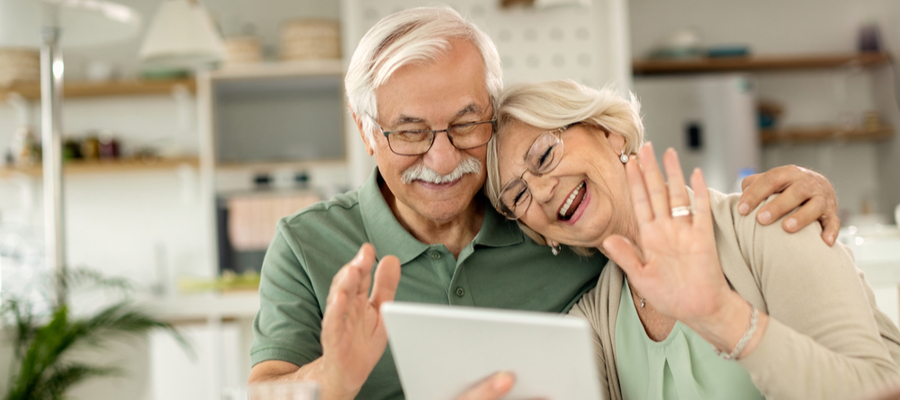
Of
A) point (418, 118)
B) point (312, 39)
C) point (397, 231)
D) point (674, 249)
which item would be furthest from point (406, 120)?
point (312, 39)

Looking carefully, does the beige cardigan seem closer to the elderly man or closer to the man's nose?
the elderly man

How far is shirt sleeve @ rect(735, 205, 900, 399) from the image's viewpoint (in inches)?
35.6

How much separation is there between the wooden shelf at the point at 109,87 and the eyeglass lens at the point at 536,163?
360cm

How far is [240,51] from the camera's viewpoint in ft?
13.8

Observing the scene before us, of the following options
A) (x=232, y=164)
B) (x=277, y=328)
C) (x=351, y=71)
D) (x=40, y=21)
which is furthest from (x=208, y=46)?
(x=277, y=328)

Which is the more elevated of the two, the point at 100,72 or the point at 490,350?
the point at 100,72

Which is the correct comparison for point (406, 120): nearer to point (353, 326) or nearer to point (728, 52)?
point (353, 326)

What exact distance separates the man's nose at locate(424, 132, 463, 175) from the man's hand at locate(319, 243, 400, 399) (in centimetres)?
Result: 35

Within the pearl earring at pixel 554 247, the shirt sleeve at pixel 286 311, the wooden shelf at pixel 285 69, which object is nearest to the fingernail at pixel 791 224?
the pearl earring at pixel 554 247

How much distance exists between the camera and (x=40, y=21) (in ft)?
7.12

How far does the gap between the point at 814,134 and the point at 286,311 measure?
4.36m

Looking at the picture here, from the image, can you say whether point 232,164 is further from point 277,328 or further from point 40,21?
point 277,328

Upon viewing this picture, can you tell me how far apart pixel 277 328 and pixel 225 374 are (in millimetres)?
2510

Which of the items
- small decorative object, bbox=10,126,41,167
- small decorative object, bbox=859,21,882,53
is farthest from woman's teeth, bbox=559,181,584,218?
small decorative object, bbox=859,21,882,53
